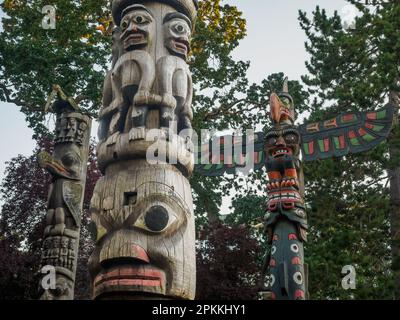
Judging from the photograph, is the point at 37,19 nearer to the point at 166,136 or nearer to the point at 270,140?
the point at 270,140

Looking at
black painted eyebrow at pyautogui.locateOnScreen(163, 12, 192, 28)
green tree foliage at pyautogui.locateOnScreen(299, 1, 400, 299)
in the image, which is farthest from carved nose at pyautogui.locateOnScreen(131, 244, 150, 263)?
green tree foliage at pyautogui.locateOnScreen(299, 1, 400, 299)

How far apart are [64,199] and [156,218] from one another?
2.91 meters

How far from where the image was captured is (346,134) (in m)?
8.45

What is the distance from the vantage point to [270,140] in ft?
27.8

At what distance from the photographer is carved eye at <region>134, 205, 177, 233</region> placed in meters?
5.14

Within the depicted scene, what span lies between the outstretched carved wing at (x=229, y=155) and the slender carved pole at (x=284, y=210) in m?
0.94

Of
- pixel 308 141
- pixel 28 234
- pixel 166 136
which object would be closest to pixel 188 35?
pixel 166 136

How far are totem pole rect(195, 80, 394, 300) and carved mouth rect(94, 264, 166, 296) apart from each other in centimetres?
262

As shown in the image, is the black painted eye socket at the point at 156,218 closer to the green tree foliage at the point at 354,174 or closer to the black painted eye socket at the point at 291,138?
the black painted eye socket at the point at 291,138

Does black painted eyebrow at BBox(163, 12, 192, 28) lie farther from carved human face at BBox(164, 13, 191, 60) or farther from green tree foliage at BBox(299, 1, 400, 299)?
green tree foliage at BBox(299, 1, 400, 299)

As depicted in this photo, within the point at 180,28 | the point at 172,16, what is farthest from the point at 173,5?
the point at 180,28

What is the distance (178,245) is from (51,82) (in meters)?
9.37

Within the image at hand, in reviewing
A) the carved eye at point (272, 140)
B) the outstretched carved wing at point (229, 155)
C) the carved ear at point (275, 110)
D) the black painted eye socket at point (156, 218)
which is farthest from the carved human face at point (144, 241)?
the outstretched carved wing at point (229, 155)
